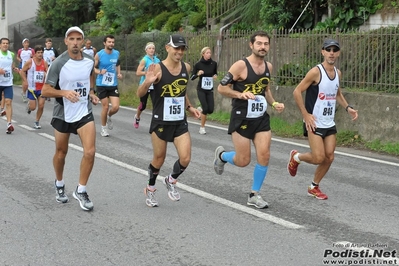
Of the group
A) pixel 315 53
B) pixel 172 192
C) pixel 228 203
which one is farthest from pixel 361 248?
pixel 315 53

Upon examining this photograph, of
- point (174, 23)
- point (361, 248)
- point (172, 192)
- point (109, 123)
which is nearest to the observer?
point (361, 248)

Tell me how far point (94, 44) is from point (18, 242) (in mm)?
23339

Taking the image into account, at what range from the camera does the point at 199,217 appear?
7547mm

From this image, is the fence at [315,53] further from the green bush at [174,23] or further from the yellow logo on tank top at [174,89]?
the green bush at [174,23]

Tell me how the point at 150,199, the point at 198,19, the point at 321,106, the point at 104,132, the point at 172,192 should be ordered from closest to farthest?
1. the point at 150,199
2. the point at 172,192
3. the point at 321,106
4. the point at 104,132
5. the point at 198,19

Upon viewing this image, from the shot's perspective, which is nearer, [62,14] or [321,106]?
[321,106]

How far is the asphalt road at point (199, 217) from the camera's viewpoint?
243 inches

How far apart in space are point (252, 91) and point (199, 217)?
1622 mm

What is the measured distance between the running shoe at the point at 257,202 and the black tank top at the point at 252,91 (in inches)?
36.0

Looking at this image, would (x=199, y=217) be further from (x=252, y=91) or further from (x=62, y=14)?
(x=62, y=14)

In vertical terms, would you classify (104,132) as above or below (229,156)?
below

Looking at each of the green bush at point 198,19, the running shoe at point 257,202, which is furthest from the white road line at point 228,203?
the green bush at point 198,19

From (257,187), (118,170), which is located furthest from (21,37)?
(257,187)

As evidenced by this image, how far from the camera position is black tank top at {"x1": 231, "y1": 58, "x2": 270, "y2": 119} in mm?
8094
